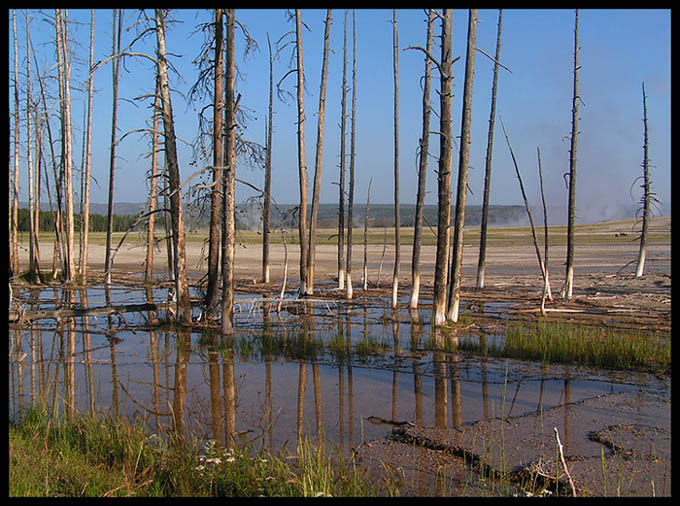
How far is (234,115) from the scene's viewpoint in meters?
13.6

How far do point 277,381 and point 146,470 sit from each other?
4865 mm

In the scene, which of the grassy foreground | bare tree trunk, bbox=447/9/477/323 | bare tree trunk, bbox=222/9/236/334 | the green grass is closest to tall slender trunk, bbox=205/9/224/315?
bare tree trunk, bbox=222/9/236/334

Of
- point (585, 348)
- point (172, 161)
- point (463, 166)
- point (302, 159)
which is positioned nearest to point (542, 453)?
point (585, 348)

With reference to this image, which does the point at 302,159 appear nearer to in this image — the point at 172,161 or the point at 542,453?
the point at 172,161

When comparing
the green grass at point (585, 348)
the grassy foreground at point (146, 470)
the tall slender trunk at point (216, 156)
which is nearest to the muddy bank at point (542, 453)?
the grassy foreground at point (146, 470)

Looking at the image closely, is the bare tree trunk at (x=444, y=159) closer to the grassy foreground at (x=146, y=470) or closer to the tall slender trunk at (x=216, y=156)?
the tall slender trunk at (x=216, y=156)

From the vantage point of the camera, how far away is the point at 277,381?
10070mm

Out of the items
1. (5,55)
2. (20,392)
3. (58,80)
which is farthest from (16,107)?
(5,55)

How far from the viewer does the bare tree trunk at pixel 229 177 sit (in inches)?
528

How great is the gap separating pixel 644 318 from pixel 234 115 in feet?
34.8

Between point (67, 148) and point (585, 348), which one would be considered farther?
point (67, 148)

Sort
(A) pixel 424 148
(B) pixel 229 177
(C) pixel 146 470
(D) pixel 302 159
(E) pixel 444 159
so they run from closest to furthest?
(C) pixel 146 470 → (B) pixel 229 177 → (E) pixel 444 159 → (A) pixel 424 148 → (D) pixel 302 159

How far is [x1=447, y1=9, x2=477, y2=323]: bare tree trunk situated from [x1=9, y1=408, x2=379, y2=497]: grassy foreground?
346 inches

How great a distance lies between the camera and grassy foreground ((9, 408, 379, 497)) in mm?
5082
